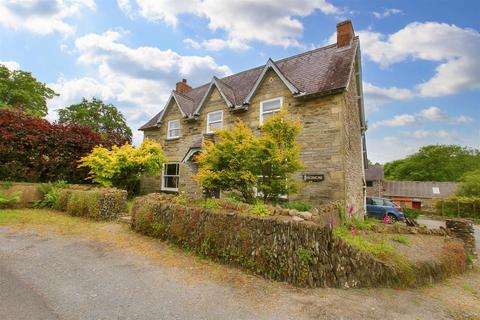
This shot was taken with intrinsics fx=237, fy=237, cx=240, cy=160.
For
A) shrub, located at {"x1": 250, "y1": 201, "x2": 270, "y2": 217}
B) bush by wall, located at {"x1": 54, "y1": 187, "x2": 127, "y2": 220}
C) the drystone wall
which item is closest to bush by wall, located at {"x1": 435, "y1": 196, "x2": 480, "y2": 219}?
the drystone wall

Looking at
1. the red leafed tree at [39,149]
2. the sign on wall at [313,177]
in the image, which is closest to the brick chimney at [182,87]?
the red leafed tree at [39,149]

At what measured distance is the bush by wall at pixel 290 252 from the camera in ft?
16.5

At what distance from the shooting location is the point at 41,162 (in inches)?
506

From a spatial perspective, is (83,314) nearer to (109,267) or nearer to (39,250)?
(109,267)

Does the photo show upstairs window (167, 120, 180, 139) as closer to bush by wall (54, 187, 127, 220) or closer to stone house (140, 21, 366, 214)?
stone house (140, 21, 366, 214)

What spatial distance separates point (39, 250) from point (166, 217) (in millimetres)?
3293

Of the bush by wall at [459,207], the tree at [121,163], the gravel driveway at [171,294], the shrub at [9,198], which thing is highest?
the tree at [121,163]

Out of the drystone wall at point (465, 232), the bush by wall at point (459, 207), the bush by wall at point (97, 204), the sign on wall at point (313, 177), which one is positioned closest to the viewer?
the drystone wall at point (465, 232)

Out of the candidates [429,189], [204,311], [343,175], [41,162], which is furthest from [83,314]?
[429,189]

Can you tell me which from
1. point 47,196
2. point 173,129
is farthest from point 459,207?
point 47,196

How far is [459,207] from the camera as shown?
2792 centimetres

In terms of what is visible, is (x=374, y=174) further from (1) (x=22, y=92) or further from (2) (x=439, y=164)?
(1) (x=22, y=92)

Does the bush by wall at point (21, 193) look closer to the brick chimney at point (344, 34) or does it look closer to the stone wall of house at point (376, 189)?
the brick chimney at point (344, 34)

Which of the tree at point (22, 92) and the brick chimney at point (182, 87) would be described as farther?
the tree at point (22, 92)
